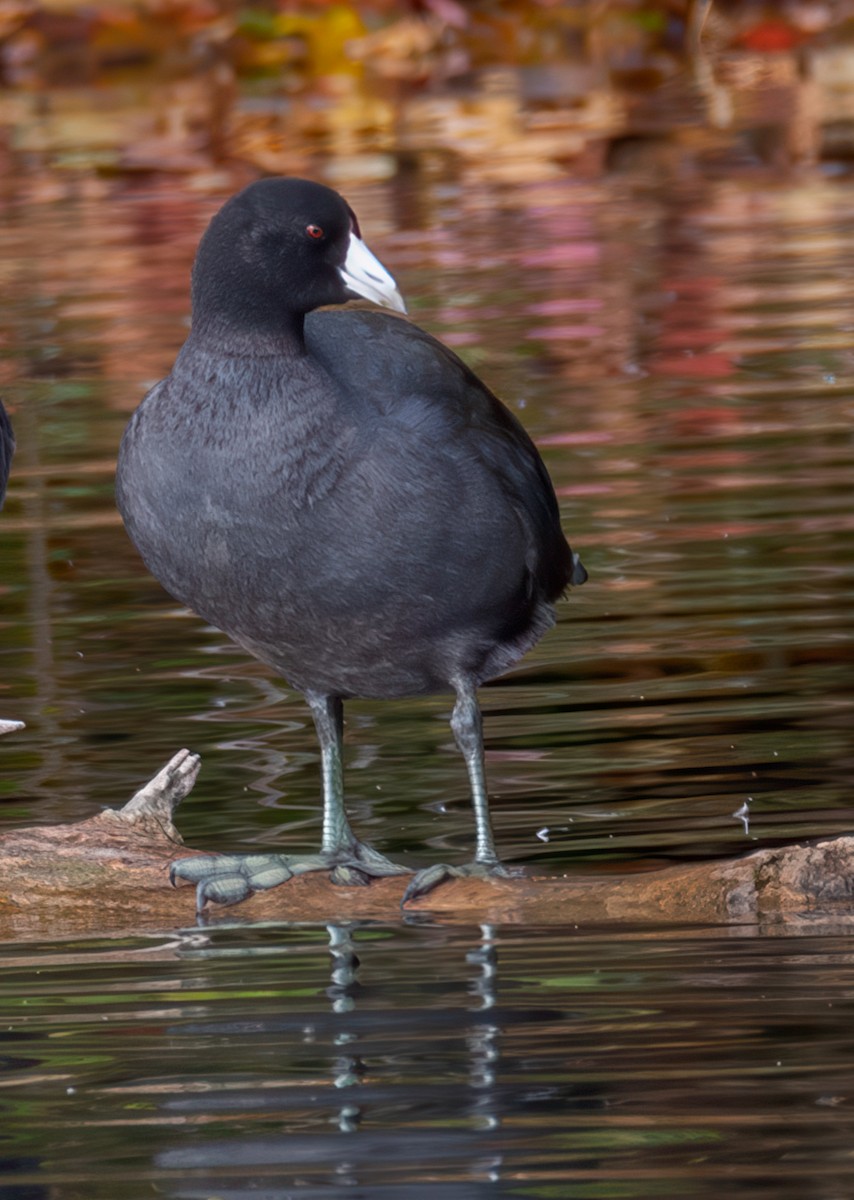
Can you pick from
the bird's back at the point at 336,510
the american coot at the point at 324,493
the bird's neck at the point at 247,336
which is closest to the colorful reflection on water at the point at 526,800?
the american coot at the point at 324,493

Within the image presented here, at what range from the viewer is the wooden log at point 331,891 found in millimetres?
4465

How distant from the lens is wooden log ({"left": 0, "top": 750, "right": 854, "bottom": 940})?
4465mm

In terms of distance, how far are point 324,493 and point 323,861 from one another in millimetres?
698

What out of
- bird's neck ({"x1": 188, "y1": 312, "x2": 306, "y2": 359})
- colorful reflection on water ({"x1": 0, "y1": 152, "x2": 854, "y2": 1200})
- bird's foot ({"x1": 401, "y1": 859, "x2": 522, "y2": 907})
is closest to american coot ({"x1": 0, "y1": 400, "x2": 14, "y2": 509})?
colorful reflection on water ({"x1": 0, "y1": 152, "x2": 854, "y2": 1200})

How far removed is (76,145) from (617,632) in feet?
58.2

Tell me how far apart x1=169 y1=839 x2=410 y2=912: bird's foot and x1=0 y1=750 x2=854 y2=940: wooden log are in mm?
23

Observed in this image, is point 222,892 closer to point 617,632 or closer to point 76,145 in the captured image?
point 617,632

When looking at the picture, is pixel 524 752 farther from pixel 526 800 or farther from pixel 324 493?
pixel 324 493

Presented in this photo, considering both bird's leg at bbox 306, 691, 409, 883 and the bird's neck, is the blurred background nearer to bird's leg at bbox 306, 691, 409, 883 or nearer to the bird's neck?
bird's leg at bbox 306, 691, 409, 883

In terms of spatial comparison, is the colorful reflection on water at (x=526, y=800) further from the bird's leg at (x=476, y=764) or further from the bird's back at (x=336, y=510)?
the bird's back at (x=336, y=510)

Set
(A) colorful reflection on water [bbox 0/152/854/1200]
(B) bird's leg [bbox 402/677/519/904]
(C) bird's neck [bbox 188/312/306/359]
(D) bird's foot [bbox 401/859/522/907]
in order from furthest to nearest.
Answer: (B) bird's leg [bbox 402/677/519/904] → (C) bird's neck [bbox 188/312/306/359] → (D) bird's foot [bbox 401/859/522/907] → (A) colorful reflection on water [bbox 0/152/854/1200]

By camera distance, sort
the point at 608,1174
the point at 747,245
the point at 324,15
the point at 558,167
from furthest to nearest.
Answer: the point at 324,15 < the point at 558,167 < the point at 747,245 < the point at 608,1174

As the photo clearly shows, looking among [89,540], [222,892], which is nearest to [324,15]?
[89,540]

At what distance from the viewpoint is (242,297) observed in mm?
5125
